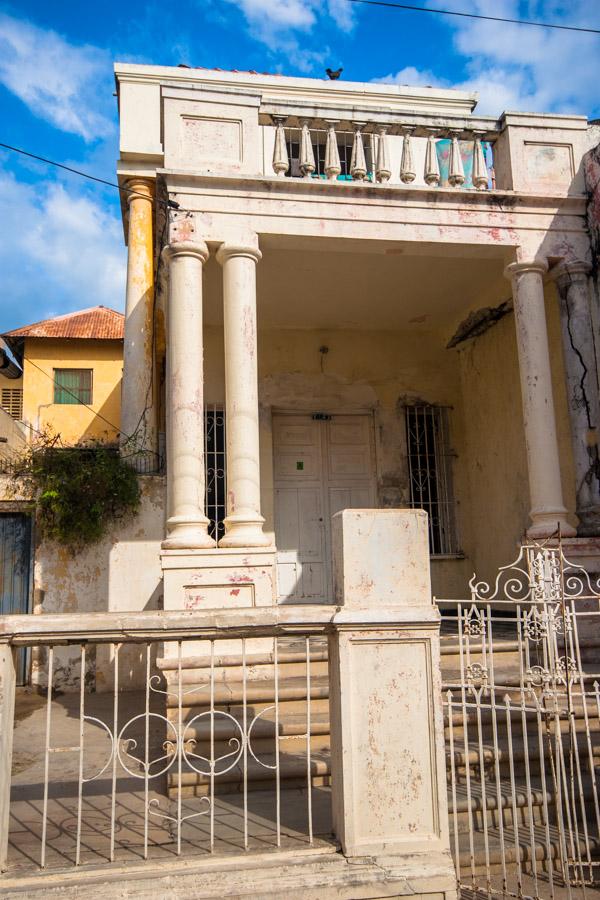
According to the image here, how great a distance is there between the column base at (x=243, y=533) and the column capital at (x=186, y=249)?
253cm

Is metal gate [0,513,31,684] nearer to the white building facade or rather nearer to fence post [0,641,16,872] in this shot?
the white building facade

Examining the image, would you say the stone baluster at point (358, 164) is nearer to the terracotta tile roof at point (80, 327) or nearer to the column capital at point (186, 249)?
the column capital at point (186, 249)

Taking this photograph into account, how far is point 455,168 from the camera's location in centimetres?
769

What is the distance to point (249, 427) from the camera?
684 centimetres

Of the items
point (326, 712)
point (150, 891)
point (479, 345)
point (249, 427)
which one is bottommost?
point (150, 891)

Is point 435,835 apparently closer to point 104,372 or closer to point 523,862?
point 523,862

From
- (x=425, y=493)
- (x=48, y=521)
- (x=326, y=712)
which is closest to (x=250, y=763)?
(x=326, y=712)

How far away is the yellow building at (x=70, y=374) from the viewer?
20672 mm

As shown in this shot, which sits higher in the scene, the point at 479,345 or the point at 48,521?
the point at 479,345

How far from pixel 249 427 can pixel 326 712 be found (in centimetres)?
270

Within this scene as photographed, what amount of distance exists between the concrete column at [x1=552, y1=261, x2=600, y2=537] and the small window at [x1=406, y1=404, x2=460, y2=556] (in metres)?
2.75

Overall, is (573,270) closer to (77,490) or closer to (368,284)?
(368,284)

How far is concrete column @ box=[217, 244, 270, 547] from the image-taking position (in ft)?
21.8

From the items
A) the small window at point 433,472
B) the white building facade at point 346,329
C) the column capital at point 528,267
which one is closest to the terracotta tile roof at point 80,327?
the white building facade at point 346,329
